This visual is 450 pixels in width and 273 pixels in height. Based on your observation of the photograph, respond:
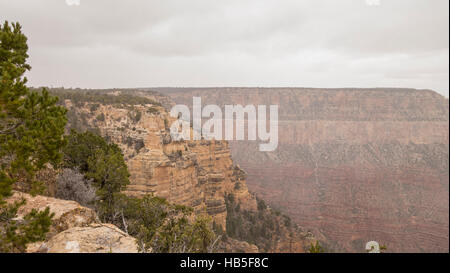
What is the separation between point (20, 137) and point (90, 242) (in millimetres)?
3650

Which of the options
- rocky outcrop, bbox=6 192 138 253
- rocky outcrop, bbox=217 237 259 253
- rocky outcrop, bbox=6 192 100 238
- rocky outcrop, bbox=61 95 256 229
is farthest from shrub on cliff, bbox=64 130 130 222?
rocky outcrop, bbox=217 237 259 253

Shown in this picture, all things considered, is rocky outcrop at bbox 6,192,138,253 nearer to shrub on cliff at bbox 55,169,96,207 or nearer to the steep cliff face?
shrub on cliff at bbox 55,169,96,207

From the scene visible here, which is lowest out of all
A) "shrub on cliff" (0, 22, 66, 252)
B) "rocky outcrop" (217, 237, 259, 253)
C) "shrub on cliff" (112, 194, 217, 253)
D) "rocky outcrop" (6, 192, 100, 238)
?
"rocky outcrop" (217, 237, 259, 253)

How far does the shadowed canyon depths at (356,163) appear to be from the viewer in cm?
5181

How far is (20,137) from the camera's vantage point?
827 centimetres

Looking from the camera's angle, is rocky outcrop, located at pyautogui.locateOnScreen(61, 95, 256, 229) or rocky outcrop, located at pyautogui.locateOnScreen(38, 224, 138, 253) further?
rocky outcrop, located at pyautogui.locateOnScreen(61, 95, 256, 229)

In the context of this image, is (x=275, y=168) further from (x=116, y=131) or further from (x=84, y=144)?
(x=84, y=144)

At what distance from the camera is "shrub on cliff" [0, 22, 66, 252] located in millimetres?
7359

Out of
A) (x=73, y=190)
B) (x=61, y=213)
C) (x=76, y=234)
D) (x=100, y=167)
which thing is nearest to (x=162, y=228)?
(x=76, y=234)

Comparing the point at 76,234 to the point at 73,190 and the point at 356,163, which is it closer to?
the point at 73,190

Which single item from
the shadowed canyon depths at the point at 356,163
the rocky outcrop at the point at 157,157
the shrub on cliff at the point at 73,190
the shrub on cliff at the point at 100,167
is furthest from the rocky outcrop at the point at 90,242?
the shadowed canyon depths at the point at 356,163

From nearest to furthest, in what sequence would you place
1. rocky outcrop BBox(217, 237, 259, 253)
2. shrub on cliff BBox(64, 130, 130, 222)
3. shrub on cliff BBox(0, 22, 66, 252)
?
shrub on cliff BBox(0, 22, 66, 252) < shrub on cliff BBox(64, 130, 130, 222) < rocky outcrop BBox(217, 237, 259, 253)

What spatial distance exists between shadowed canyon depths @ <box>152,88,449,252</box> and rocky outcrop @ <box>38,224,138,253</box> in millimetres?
39943
